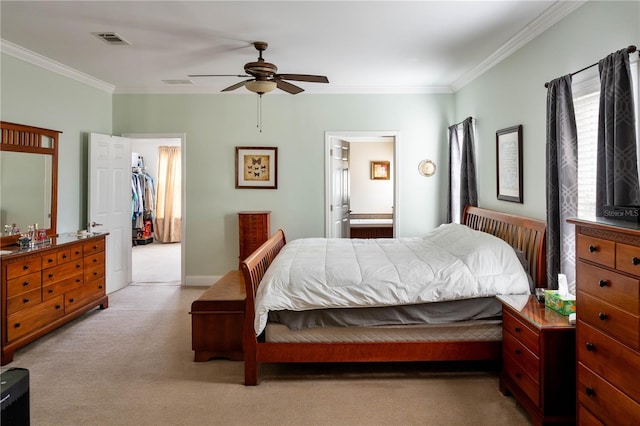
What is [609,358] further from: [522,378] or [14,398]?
[14,398]

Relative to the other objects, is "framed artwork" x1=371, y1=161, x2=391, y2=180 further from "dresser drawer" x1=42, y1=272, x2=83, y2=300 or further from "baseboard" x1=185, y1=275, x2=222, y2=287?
"dresser drawer" x1=42, y1=272, x2=83, y2=300

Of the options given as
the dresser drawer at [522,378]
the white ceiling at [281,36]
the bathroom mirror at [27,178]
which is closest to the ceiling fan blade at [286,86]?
the white ceiling at [281,36]

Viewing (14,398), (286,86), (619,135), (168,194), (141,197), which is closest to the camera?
(14,398)

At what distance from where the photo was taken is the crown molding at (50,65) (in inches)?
A: 158

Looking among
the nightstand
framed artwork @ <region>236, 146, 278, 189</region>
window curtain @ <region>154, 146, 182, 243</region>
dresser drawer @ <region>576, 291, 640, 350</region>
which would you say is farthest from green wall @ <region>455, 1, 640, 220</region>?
window curtain @ <region>154, 146, 182, 243</region>

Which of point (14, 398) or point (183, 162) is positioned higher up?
point (183, 162)

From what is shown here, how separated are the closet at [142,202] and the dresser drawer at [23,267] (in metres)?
6.06

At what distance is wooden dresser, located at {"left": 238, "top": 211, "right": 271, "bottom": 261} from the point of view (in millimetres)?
5516

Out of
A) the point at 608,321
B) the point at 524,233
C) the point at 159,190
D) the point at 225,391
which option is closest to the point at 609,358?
the point at 608,321

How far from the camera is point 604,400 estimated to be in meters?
1.83

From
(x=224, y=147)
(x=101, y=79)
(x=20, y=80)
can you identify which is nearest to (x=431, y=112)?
(x=224, y=147)

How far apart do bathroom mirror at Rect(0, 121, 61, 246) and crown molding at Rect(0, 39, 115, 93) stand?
0.71m

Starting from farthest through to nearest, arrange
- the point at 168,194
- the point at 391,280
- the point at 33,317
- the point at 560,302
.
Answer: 1. the point at 168,194
2. the point at 33,317
3. the point at 391,280
4. the point at 560,302

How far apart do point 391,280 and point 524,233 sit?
136 cm
